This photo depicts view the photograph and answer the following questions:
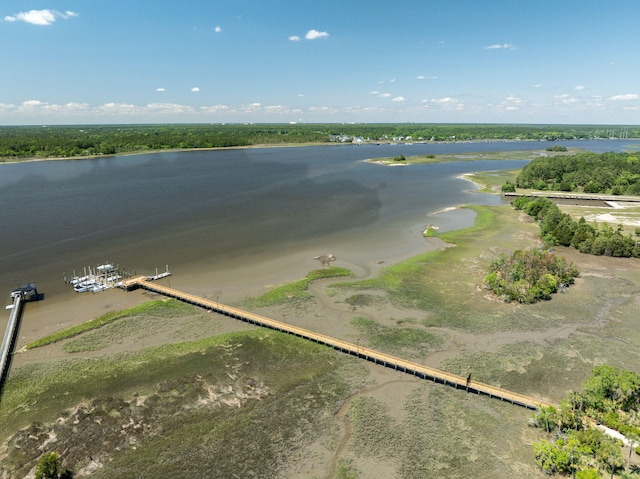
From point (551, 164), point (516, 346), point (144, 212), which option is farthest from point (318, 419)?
point (551, 164)

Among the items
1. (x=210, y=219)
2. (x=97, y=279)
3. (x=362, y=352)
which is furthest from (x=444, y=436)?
(x=210, y=219)

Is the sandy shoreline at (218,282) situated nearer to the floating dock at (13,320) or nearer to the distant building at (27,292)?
the floating dock at (13,320)

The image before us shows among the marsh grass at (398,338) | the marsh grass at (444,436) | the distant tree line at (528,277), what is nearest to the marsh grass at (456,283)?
the distant tree line at (528,277)

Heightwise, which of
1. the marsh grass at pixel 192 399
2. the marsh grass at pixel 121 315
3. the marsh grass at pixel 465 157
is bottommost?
the marsh grass at pixel 192 399

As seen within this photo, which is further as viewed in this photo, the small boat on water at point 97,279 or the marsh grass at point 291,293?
the small boat on water at point 97,279

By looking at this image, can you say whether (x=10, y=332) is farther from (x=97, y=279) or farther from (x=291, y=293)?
(x=291, y=293)

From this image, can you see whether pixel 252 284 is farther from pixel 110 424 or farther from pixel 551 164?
pixel 551 164

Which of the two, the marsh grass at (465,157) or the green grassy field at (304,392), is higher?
the marsh grass at (465,157)
